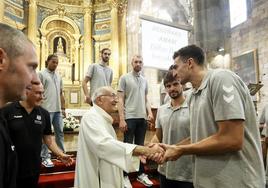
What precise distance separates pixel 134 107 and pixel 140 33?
358 inches

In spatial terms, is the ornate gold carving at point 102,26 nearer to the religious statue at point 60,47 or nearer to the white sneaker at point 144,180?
the religious statue at point 60,47

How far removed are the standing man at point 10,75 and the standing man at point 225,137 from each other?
47.7 inches

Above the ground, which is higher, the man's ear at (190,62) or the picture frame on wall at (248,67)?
the picture frame on wall at (248,67)

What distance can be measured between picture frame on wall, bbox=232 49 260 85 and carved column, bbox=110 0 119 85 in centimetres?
650

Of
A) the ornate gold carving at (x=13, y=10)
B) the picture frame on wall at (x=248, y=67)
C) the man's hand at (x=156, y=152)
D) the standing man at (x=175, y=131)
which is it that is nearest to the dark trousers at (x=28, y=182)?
the man's hand at (x=156, y=152)

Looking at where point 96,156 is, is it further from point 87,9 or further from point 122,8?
point 87,9

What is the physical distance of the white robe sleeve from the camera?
2658 millimetres

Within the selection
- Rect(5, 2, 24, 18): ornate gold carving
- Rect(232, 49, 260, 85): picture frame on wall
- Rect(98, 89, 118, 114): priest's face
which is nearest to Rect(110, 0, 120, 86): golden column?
Rect(5, 2, 24, 18): ornate gold carving

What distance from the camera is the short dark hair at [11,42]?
1.05 m

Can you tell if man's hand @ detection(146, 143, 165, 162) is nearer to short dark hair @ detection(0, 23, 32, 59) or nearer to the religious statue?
short dark hair @ detection(0, 23, 32, 59)

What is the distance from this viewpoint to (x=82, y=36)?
661 inches

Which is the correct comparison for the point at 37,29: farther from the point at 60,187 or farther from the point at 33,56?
the point at 33,56

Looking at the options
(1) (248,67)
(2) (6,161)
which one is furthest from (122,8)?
(2) (6,161)

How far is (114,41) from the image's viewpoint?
15617 millimetres
